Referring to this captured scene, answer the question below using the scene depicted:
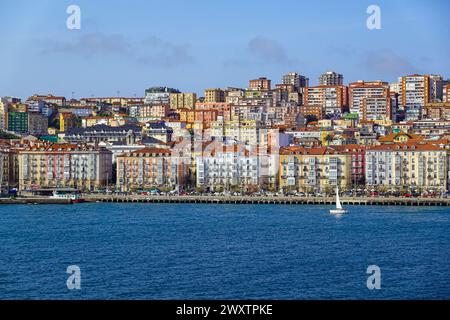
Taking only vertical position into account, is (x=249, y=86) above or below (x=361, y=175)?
above

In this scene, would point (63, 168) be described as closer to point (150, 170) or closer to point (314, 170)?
point (150, 170)

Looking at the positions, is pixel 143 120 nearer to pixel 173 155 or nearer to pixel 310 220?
pixel 173 155

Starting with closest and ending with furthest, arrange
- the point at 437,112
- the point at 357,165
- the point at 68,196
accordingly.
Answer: the point at 68,196, the point at 357,165, the point at 437,112

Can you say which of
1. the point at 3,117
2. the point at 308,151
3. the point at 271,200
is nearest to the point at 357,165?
the point at 308,151

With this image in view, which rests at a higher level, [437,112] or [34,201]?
[437,112]

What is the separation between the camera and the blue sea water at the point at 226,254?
45.7 feet

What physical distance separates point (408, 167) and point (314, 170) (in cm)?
310

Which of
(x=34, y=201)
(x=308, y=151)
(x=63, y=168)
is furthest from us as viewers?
(x=63, y=168)

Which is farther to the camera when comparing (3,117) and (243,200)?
(3,117)

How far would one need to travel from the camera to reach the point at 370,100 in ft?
190

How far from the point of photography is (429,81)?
62.2 metres

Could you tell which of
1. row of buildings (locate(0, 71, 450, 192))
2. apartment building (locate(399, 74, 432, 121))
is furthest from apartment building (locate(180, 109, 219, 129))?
apartment building (locate(399, 74, 432, 121))

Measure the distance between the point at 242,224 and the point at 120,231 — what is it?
9.81ft
